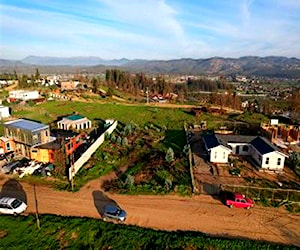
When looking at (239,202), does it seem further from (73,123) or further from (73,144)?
(73,123)

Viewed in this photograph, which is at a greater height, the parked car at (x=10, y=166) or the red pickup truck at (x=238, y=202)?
the red pickup truck at (x=238, y=202)

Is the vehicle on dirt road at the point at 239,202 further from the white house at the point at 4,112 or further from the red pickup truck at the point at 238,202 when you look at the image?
the white house at the point at 4,112

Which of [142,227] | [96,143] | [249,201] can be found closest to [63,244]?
[142,227]

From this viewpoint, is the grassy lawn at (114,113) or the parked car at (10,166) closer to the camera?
the parked car at (10,166)

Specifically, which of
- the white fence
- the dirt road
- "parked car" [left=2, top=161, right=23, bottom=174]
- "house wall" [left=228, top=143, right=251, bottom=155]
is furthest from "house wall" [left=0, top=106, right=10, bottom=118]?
"house wall" [left=228, top=143, right=251, bottom=155]

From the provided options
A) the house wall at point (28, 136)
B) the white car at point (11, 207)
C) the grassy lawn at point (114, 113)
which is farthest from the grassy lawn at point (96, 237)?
the grassy lawn at point (114, 113)

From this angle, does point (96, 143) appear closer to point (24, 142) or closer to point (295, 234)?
point (24, 142)
